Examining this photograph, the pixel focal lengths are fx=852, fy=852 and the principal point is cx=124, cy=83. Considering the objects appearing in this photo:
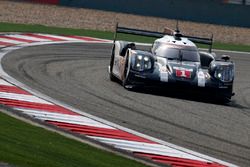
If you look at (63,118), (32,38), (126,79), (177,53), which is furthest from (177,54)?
(32,38)

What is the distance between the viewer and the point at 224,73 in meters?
17.8

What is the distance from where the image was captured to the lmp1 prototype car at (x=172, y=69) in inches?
684

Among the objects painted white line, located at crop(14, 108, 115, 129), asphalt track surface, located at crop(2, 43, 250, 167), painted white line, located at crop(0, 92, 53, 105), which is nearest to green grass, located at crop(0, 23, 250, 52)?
asphalt track surface, located at crop(2, 43, 250, 167)

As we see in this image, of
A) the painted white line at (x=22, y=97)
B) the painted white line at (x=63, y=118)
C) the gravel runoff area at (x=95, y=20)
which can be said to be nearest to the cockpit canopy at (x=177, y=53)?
the painted white line at (x=22, y=97)

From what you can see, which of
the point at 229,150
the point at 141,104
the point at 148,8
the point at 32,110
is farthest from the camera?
the point at 148,8

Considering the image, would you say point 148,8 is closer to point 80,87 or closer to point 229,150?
point 80,87

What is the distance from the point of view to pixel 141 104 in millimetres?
15977

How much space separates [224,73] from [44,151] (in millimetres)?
8645

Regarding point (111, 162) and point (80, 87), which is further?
point (80, 87)

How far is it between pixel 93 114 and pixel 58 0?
82.9 ft

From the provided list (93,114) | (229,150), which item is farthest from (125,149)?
(93,114)

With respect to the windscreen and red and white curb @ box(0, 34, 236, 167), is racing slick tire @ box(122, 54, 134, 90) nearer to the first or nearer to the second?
the windscreen

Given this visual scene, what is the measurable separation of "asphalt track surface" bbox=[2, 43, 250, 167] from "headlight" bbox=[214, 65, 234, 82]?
56 centimetres

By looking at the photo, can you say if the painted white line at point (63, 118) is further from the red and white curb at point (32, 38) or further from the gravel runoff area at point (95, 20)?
the gravel runoff area at point (95, 20)
